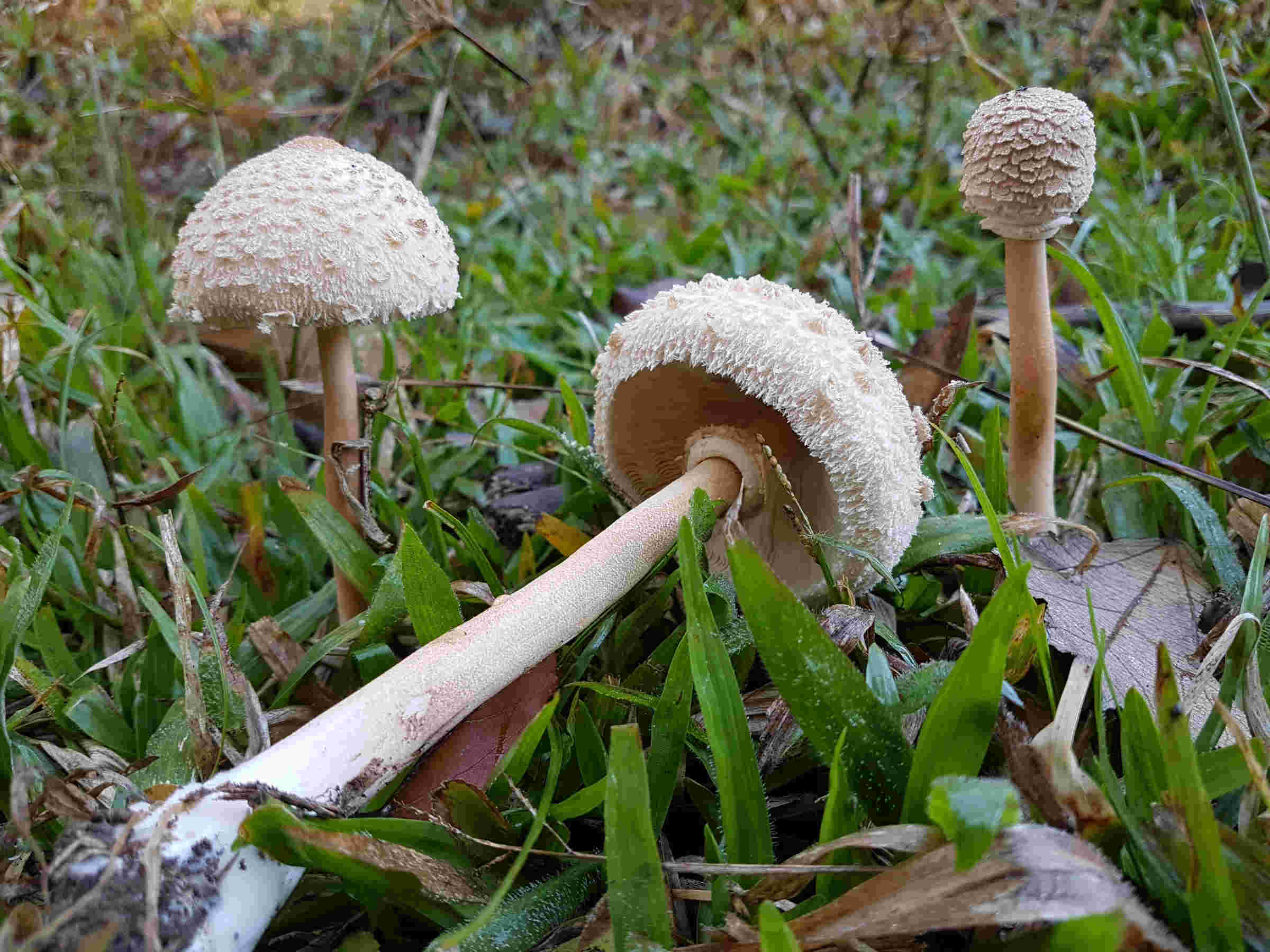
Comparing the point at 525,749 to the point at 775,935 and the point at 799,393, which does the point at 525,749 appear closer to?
the point at 775,935

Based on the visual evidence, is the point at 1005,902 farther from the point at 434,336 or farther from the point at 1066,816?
the point at 434,336

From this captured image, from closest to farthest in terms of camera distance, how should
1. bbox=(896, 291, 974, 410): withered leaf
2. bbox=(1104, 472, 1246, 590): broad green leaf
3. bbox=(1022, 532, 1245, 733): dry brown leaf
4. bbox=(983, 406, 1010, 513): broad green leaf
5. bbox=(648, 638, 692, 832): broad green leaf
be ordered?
bbox=(648, 638, 692, 832): broad green leaf < bbox=(1022, 532, 1245, 733): dry brown leaf < bbox=(1104, 472, 1246, 590): broad green leaf < bbox=(983, 406, 1010, 513): broad green leaf < bbox=(896, 291, 974, 410): withered leaf

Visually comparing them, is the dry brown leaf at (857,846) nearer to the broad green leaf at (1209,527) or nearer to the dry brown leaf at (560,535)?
the dry brown leaf at (560,535)

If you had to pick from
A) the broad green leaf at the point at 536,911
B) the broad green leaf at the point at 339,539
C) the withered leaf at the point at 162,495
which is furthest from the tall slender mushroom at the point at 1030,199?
the withered leaf at the point at 162,495

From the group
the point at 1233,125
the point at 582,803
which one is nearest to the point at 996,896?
the point at 582,803

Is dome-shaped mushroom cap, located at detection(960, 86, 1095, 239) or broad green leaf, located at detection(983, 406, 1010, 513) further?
broad green leaf, located at detection(983, 406, 1010, 513)

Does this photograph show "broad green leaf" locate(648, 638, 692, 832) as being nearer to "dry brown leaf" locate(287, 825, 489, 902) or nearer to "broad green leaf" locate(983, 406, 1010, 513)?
"dry brown leaf" locate(287, 825, 489, 902)

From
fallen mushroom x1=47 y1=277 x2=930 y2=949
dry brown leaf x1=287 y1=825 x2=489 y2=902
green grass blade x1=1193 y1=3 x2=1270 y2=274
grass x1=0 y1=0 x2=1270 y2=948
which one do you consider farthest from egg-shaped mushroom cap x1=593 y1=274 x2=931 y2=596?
green grass blade x1=1193 y1=3 x2=1270 y2=274
